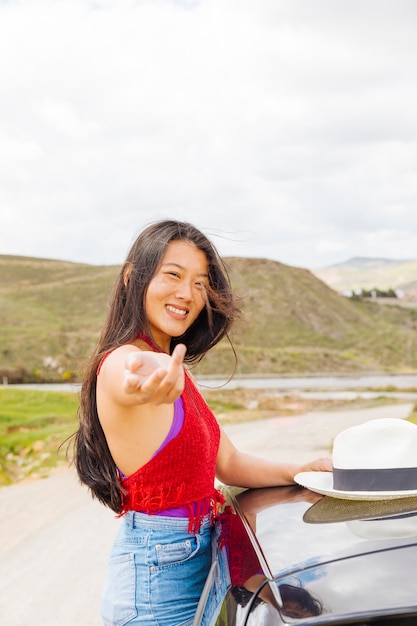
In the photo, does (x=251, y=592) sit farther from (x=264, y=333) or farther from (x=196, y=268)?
(x=264, y=333)

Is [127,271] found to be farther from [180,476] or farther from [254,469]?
[254,469]

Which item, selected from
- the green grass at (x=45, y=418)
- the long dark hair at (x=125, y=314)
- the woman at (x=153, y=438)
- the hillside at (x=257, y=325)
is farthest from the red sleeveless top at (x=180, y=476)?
the hillside at (x=257, y=325)

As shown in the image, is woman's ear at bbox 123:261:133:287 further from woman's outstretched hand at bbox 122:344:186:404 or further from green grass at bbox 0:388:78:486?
green grass at bbox 0:388:78:486

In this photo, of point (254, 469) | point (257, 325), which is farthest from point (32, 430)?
point (257, 325)

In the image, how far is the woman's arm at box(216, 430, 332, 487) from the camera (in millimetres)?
2557

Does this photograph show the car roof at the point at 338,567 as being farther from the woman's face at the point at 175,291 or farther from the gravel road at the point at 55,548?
the gravel road at the point at 55,548

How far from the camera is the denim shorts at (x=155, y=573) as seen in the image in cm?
205

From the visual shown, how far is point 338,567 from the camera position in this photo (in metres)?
1.57

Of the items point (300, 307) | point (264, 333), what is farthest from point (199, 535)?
point (300, 307)

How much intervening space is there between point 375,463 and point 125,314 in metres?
0.89

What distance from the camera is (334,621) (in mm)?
1417

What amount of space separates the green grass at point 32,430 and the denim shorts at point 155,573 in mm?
5697

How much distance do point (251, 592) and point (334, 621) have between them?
0.24 meters

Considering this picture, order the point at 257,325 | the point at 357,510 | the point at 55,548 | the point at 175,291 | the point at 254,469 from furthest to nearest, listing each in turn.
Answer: the point at 257,325, the point at 55,548, the point at 254,469, the point at 175,291, the point at 357,510
